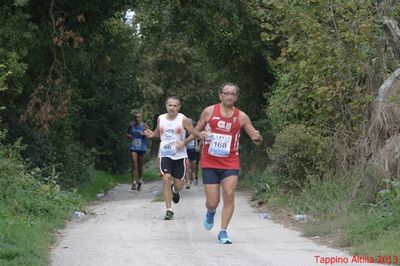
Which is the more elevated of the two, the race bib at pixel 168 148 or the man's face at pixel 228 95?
the man's face at pixel 228 95

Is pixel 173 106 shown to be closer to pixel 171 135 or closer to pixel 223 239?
pixel 171 135

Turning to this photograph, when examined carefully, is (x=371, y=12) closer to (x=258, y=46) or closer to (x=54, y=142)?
(x=258, y=46)

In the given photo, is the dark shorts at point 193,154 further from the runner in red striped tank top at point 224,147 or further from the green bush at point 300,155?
the runner in red striped tank top at point 224,147

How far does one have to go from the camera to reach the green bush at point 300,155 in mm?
13664

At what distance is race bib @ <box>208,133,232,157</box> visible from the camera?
9.85m

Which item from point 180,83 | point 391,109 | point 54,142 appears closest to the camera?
point 391,109

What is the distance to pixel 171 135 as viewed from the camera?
1244cm

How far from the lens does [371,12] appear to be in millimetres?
13922

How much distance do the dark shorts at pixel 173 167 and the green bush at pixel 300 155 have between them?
245 centimetres

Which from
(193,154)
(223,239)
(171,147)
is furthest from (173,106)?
(193,154)

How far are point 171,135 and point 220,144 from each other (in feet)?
8.82

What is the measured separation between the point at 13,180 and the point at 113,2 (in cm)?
628

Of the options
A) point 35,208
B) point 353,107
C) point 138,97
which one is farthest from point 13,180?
point 138,97

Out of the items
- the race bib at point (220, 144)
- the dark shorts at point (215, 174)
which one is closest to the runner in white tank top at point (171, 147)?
the dark shorts at point (215, 174)
